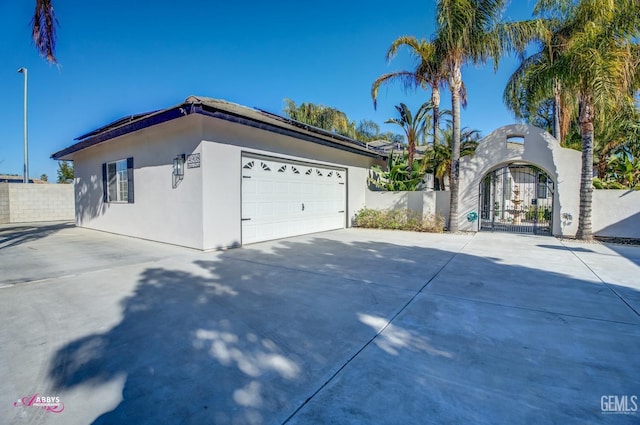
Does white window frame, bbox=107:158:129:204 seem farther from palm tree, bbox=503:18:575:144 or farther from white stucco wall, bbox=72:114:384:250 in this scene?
palm tree, bbox=503:18:575:144

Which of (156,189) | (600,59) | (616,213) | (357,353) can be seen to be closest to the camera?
(357,353)

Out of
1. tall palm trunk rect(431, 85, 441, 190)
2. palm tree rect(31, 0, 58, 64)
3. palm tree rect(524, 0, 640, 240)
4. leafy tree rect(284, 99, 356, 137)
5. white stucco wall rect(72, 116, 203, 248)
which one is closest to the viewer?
palm tree rect(31, 0, 58, 64)

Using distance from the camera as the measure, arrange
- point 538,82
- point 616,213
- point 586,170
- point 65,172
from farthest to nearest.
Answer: point 65,172 → point 616,213 → point 538,82 → point 586,170

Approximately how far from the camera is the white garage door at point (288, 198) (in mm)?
8422

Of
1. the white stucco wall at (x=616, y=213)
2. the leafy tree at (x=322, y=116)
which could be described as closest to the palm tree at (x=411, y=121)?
the white stucco wall at (x=616, y=213)

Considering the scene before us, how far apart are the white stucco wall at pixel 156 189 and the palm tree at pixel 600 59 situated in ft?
32.4

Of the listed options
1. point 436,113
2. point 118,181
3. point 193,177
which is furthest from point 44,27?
point 436,113

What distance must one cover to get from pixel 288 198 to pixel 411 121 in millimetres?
7793

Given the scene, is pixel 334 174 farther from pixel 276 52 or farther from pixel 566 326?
pixel 566 326

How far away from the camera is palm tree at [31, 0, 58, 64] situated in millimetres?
6473

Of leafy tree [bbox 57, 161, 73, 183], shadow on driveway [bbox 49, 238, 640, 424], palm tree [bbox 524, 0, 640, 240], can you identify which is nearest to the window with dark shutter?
shadow on driveway [bbox 49, 238, 640, 424]

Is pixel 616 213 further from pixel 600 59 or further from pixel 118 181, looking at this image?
pixel 118 181

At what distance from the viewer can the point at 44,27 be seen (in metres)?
6.58

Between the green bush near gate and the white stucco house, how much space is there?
80 cm
